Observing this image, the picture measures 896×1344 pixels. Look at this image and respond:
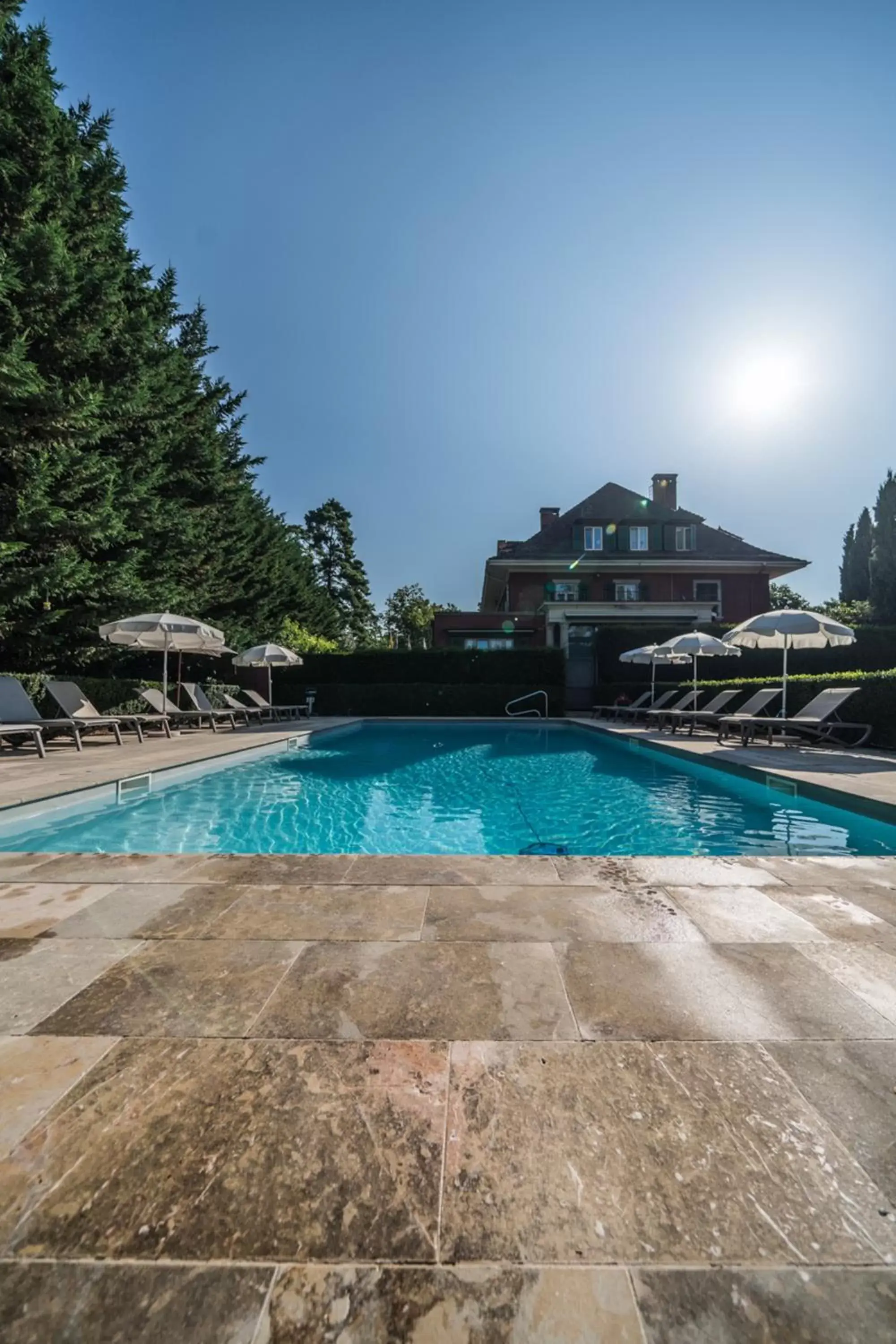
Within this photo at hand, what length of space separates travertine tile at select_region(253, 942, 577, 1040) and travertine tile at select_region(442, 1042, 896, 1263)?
15cm

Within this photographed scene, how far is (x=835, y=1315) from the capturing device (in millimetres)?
912

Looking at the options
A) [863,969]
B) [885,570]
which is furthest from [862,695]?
[885,570]

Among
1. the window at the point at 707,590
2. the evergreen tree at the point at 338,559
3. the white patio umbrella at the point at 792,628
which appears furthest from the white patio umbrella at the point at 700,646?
the evergreen tree at the point at 338,559

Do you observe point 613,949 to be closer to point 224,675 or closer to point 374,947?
point 374,947

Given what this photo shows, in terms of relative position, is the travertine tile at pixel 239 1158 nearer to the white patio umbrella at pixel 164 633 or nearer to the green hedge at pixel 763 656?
the white patio umbrella at pixel 164 633

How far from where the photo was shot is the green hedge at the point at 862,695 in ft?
30.1

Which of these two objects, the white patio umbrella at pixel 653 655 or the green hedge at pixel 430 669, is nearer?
the white patio umbrella at pixel 653 655

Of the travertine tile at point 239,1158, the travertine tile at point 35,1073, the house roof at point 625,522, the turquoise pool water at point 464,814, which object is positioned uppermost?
the house roof at point 625,522

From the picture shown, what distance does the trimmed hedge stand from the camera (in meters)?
9.17

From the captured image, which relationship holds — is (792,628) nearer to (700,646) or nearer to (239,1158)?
(700,646)

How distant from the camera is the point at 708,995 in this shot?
1.92 meters

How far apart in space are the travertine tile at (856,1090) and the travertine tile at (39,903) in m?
2.83

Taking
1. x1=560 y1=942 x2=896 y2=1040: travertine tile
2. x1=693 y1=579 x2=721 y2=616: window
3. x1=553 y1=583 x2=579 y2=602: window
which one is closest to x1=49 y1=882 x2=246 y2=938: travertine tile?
x1=560 y1=942 x2=896 y2=1040: travertine tile

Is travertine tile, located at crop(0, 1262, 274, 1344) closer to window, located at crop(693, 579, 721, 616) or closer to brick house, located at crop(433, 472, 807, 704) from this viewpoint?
brick house, located at crop(433, 472, 807, 704)
